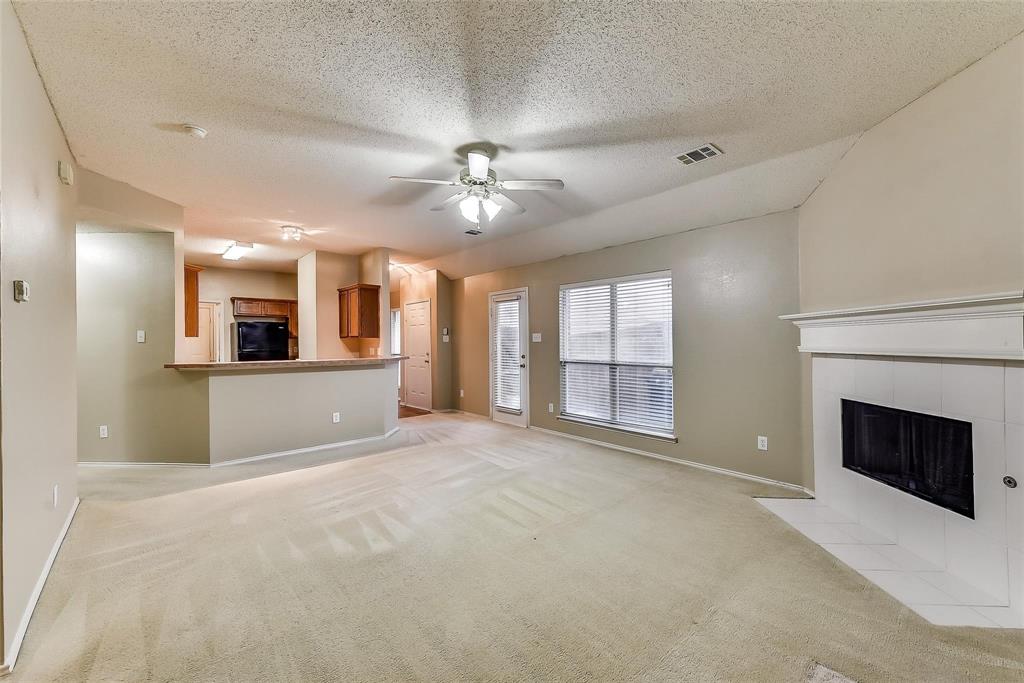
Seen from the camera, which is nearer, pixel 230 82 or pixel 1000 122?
pixel 1000 122

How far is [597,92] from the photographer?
2193 mm

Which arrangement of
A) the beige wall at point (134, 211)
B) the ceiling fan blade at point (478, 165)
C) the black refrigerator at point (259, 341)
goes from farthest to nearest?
the black refrigerator at point (259, 341), the beige wall at point (134, 211), the ceiling fan blade at point (478, 165)

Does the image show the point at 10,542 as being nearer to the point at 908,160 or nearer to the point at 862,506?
the point at 862,506

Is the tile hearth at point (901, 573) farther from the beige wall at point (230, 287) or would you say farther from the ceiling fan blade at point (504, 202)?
the beige wall at point (230, 287)

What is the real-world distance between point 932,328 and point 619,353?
2.82 m

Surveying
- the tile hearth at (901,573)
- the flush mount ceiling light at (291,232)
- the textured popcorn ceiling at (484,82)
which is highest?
the flush mount ceiling light at (291,232)

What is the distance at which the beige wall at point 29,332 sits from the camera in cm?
166

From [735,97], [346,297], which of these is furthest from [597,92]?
[346,297]

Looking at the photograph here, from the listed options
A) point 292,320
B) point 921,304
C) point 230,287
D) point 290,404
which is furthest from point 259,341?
point 921,304

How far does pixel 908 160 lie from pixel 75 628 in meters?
4.93

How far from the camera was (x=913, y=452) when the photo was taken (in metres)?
2.42

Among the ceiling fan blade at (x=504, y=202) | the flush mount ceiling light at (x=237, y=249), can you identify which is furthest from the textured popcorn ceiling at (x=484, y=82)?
the flush mount ceiling light at (x=237, y=249)

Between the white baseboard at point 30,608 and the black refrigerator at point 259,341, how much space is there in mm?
4985

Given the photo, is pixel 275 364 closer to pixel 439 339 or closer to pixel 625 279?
pixel 439 339
